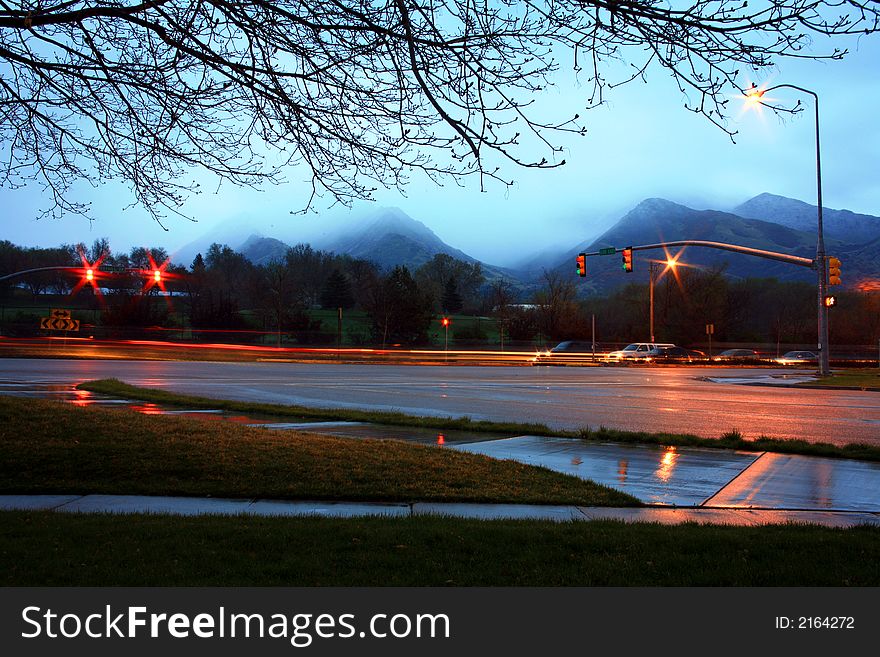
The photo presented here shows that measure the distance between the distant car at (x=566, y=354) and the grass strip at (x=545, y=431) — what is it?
118ft

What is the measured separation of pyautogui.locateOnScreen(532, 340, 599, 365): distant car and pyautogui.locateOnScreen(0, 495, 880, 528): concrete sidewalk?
1686 inches

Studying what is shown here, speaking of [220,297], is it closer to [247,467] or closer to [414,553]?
[247,467]

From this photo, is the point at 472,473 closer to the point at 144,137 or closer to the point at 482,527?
the point at 482,527

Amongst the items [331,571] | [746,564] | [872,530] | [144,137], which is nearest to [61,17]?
[144,137]

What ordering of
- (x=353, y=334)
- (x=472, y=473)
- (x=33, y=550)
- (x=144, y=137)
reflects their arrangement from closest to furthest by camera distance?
1. (x=33, y=550)
2. (x=144, y=137)
3. (x=472, y=473)
4. (x=353, y=334)

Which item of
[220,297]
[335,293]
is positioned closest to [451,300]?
[335,293]

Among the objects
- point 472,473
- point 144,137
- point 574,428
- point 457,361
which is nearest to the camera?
point 144,137

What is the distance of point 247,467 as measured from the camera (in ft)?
28.5

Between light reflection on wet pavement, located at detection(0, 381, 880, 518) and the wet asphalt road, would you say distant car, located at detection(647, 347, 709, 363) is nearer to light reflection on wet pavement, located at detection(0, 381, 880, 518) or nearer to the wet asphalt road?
the wet asphalt road

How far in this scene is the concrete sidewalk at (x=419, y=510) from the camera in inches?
269

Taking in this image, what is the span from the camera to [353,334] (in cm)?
6788

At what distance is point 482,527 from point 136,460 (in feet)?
16.3

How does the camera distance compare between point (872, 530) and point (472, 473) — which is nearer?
point (872, 530)

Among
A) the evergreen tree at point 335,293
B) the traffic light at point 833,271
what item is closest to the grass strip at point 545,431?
the traffic light at point 833,271
